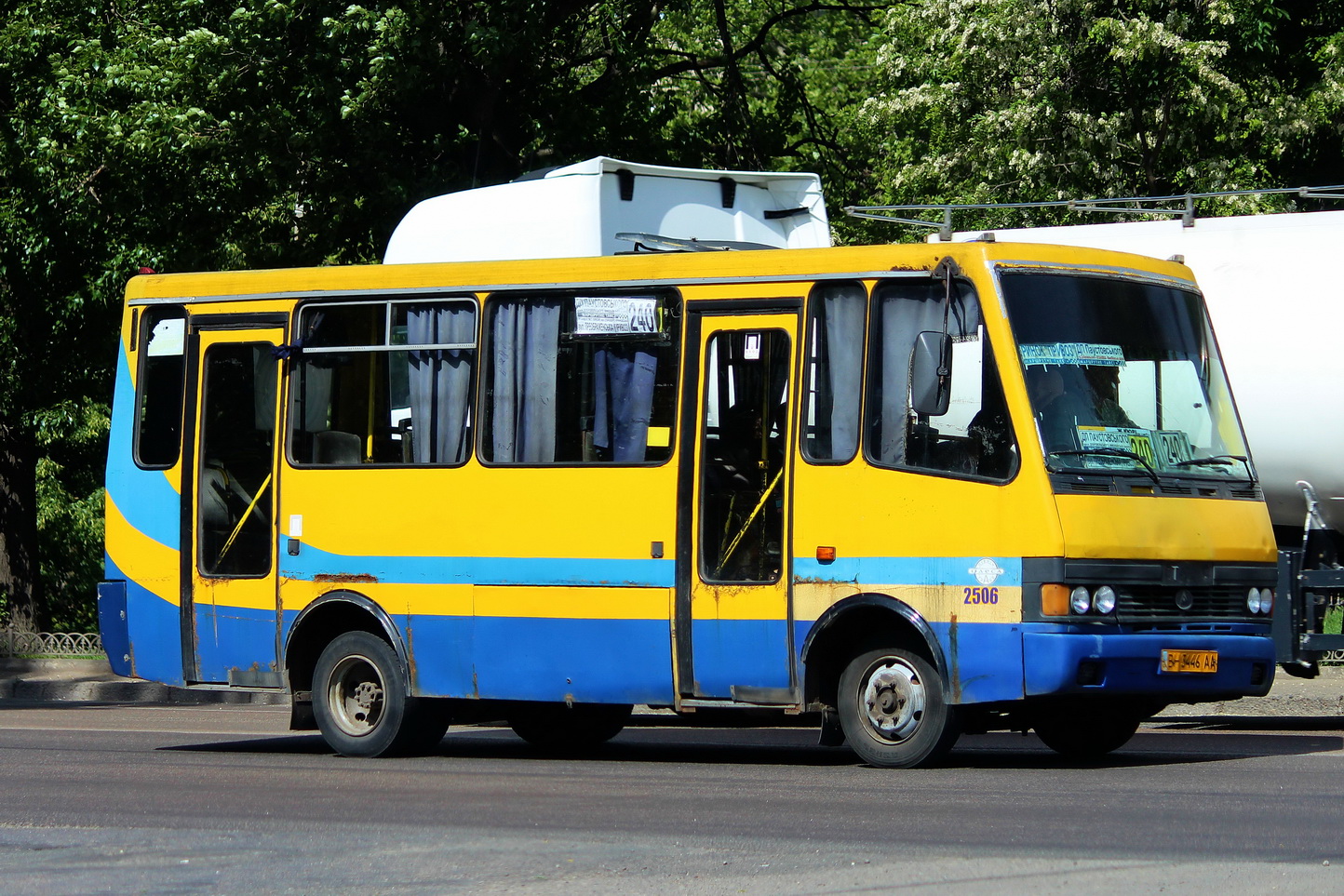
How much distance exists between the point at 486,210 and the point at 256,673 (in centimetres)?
339

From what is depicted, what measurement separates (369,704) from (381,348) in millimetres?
2211

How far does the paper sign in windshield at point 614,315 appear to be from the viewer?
12016mm

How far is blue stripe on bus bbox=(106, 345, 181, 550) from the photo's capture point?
13555 mm

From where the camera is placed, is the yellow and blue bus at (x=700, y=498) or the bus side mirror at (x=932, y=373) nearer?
the bus side mirror at (x=932, y=373)

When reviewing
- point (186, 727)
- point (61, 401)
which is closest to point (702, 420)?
point (186, 727)

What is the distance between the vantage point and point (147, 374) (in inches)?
546

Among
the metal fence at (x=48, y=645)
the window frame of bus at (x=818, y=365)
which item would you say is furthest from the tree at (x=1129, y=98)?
the window frame of bus at (x=818, y=365)

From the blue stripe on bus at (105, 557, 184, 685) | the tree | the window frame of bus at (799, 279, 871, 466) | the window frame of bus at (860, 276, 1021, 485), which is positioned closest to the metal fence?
the blue stripe on bus at (105, 557, 184, 685)

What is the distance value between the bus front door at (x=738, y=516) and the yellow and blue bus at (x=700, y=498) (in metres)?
0.02

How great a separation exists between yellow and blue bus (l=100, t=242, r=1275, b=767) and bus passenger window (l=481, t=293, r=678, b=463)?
0.7 inches

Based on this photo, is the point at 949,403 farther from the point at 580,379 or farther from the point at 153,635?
the point at 153,635

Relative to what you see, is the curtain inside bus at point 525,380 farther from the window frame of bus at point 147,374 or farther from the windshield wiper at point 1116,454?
the windshield wiper at point 1116,454

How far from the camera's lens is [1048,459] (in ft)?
35.2

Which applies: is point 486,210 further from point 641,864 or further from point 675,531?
point 641,864
